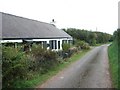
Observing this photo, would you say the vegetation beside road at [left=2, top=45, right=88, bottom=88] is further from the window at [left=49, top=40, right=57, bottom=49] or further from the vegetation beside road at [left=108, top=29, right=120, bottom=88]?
the window at [left=49, top=40, right=57, bottom=49]

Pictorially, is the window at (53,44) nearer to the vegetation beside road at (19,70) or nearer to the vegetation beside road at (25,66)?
the vegetation beside road at (25,66)

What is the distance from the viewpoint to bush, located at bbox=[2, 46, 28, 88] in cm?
1005

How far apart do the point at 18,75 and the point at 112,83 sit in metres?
5.11

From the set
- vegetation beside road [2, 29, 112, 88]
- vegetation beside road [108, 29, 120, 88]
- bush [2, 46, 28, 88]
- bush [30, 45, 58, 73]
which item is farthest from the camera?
bush [30, 45, 58, 73]

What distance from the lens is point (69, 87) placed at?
36.7 ft

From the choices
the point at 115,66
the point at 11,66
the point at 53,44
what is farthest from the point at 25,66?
the point at 53,44

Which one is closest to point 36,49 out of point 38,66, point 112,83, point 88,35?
point 38,66

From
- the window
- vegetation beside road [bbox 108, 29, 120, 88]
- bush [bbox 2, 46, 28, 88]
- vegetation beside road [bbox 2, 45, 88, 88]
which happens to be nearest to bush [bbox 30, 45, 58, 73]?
vegetation beside road [bbox 2, 45, 88, 88]

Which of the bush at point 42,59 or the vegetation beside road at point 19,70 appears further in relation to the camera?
the bush at point 42,59

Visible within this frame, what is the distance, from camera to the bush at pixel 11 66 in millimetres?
10055

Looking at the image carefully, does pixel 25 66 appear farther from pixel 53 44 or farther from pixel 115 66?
pixel 53 44

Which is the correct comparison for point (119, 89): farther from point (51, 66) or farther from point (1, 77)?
point (51, 66)

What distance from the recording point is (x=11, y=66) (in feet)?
33.3

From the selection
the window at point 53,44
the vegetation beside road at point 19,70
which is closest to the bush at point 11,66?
the vegetation beside road at point 19,70
